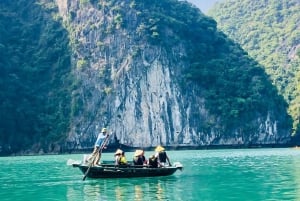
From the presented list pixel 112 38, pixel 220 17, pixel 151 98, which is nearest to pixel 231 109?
pixel 151 98

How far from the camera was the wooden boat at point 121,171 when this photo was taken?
29969mm

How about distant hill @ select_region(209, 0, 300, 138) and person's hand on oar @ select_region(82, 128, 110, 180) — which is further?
distant hill @ select_region(209, 0, 300, 138)

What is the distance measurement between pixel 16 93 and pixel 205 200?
247ft

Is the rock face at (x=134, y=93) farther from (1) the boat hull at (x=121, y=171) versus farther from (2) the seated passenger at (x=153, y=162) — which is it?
(1) the boat hull at (x=121, y=171)

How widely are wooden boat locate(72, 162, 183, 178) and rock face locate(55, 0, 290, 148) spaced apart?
201 ft

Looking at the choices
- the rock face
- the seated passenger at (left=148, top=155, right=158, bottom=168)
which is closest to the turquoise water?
the seated passenger at (left=148, top=155, right=158, bottom=168)

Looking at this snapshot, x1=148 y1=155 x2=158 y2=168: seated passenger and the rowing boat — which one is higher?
x1=148 y1=155 x2=158 y2=168: seated passenger

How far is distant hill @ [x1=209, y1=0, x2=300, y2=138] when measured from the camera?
116350mm

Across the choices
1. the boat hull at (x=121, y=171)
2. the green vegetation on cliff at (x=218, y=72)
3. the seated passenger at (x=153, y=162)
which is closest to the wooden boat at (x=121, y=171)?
the boat hull at (x=121, y=171)

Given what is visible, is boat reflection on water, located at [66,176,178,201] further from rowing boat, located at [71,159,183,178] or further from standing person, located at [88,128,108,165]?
standing person, located at [88,128,108,165]

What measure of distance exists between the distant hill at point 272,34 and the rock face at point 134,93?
1478 cm

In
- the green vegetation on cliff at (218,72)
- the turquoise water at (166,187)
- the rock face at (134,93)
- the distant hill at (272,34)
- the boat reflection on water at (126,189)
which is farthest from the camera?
the distant hill at (272,34)

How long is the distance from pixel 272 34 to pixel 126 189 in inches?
4732

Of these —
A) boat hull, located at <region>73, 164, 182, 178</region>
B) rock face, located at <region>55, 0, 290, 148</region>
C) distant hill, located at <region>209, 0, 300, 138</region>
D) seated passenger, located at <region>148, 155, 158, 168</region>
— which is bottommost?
boat hull, located at <region>73, 164, 182, 178</region>
